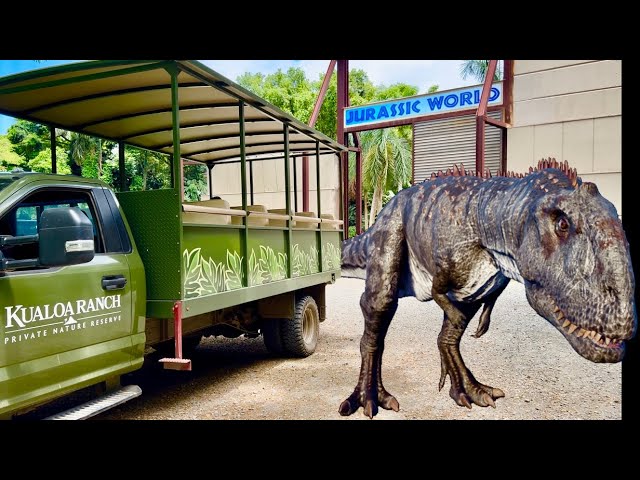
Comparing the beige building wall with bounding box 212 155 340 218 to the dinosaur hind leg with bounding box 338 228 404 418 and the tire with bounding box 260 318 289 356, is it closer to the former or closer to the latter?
the tire with bounding box 260 318 289 356

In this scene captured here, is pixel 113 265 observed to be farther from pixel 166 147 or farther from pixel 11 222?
pixel 166 147

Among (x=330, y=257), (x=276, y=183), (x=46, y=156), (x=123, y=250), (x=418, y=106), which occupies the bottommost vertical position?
(x=330, y=257)

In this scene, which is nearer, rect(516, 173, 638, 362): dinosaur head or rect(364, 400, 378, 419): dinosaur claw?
rect(516, 173, 638, 362): dinosaur head

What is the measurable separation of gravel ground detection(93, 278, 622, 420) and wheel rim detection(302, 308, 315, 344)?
0.22 meters

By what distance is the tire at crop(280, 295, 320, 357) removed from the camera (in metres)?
5.81

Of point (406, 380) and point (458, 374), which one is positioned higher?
point (458, 374)

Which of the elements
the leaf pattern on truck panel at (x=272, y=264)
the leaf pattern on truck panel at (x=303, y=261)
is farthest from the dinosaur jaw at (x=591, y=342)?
the leaf pattern on truck panel at (x=303, y=261)

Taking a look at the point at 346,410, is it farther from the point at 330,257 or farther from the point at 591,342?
the point at 330,257

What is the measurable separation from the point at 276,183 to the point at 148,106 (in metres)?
5.85

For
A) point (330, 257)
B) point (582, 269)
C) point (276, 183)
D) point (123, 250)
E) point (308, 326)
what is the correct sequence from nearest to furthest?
point (582, 269)
point (123, 250)
point (308, 326)
point (330, 257)
point (276, 183)

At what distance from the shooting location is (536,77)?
6.23 metres

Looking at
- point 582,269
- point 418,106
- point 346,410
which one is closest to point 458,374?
point 346,410

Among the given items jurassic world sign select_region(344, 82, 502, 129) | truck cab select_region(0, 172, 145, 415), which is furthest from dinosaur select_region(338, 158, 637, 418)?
jurassic world sign select_region(344, 82, 502, 129)

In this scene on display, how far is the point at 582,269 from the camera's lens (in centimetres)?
228
